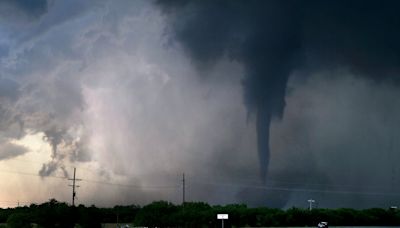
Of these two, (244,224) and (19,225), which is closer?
(19,225)

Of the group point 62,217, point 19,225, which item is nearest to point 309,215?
point 62,217

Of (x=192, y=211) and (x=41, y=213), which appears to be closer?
(x=41, y=213)

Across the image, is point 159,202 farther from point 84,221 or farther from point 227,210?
point 84,221

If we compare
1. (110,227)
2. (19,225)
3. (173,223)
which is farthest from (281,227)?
(19,225)

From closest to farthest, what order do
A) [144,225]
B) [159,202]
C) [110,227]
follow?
1. [144,225]
2. [110,227]
3. [159,202]

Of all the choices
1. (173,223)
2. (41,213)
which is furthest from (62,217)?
(173,223)

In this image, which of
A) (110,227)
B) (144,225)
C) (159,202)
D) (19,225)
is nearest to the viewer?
(19,225)

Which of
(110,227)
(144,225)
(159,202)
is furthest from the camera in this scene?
(159,202)

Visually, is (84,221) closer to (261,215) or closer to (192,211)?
(192,211)
